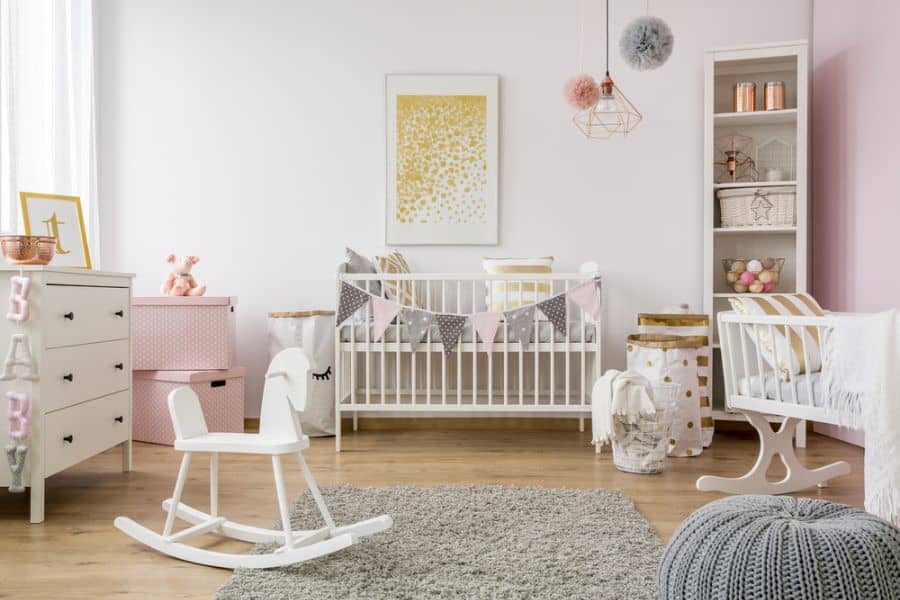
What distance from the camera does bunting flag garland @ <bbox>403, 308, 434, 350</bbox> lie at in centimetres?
283

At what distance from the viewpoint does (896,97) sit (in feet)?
9.00

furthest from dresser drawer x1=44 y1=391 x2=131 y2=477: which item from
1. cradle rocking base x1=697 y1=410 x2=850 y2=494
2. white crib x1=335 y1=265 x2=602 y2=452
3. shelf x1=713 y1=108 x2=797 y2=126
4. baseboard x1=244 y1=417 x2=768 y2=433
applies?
shelf x1=713 y1=108 x2=797 y2=126

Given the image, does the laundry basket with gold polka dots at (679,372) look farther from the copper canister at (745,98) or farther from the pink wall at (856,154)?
the copper canister at (745,98)

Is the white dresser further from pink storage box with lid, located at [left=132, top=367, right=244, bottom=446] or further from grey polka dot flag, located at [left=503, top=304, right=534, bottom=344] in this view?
grey polka dot flag, located at [left=503, top=304, right=534, bottom=344]

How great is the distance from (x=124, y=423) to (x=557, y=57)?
8.29 ft

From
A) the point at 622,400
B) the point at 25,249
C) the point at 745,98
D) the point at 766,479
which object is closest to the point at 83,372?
the point at 25,249

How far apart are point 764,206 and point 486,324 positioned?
1401 millimetres

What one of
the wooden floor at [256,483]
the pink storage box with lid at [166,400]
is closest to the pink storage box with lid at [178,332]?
the pink storage box with lid at [166,400]

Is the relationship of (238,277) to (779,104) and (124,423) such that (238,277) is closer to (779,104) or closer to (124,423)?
(124,423)

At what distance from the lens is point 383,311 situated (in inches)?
111

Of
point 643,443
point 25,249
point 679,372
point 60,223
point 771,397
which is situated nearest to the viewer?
point 25,249

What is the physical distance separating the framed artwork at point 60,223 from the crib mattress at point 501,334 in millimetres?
1048

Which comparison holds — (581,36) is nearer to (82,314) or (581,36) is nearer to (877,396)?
(877,396)

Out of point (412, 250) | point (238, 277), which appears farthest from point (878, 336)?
point (238, 277)
